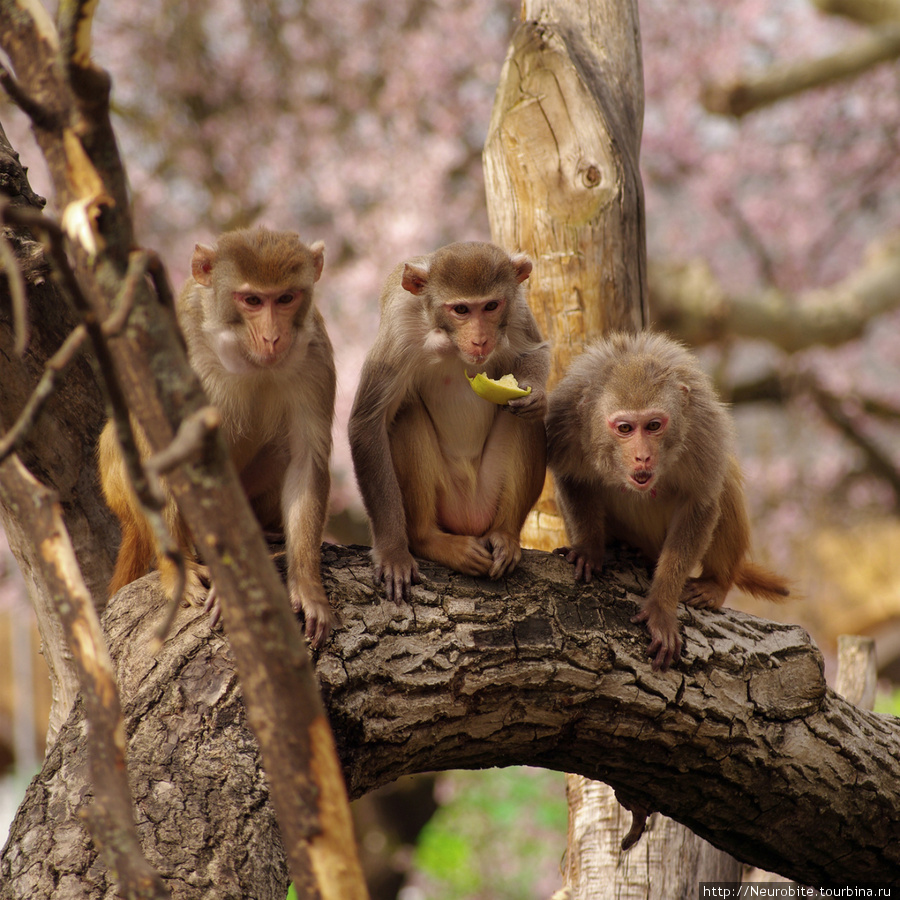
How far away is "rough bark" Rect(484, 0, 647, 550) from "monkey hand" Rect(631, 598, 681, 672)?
138cm

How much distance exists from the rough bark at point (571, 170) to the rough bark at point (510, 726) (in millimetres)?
1478

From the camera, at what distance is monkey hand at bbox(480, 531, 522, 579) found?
12.5ft

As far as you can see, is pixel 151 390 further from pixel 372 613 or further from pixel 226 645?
pixel 372 613

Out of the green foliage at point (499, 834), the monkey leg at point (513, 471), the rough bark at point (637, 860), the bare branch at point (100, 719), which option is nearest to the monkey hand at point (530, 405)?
the monkey leg at point (513, 471)

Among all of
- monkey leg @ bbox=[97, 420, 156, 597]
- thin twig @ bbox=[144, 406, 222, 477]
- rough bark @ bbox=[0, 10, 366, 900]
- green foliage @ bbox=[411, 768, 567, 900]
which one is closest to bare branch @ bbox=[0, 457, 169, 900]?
rough bark @ bbox=[0, 10, 366, 900]

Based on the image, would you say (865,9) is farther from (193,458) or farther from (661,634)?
(193,458)

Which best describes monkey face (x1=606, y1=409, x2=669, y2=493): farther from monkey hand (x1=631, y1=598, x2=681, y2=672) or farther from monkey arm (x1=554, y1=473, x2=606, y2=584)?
monkey hand (x1=631, y1=598, x2=681, y2=672)

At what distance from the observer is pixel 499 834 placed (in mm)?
11055

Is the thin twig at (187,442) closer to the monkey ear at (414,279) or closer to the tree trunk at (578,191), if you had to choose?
the monkey ear at (414,279)

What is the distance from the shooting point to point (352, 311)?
1094cm

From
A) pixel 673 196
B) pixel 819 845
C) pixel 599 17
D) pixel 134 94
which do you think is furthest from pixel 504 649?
pixel 673 196

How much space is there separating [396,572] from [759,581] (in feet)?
6.70

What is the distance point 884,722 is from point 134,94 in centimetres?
964

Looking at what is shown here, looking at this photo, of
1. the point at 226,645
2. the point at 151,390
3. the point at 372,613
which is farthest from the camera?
the point at 372,613
